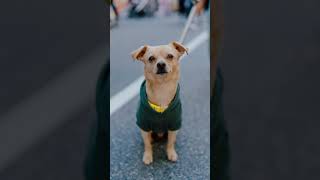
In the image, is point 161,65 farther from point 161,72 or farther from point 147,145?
point 147,145

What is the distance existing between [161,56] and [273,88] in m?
0.23

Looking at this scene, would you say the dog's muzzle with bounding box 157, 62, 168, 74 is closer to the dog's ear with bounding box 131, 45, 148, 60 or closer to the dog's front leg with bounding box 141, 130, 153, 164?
the dog's ear with bounding box 131, 45, 148, 60

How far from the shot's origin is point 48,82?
3.05 ft

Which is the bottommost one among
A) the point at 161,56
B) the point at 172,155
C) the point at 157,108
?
the point at 172,155

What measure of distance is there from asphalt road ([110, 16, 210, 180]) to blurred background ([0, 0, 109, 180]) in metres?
0.05

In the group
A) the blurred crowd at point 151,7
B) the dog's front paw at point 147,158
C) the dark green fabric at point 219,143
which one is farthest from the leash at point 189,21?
the dog's front paw at point 147,158

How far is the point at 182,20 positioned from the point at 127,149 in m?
0.29

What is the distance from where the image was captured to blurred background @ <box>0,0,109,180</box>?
0.91 m

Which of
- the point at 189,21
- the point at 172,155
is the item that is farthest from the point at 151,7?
the point at 172,155

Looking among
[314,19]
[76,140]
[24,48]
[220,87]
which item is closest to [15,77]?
[24,48]

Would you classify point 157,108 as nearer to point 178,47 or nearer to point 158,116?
point 158,116

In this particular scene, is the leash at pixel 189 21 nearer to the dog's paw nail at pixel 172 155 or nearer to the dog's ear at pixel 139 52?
the dog's ear at pixel 139 52

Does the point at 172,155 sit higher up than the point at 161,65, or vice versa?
the point at 161,65

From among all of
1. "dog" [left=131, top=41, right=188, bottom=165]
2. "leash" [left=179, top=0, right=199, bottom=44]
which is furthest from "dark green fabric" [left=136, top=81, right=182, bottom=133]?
"leash" [left=179, top=0, right=199, bottom=44]
